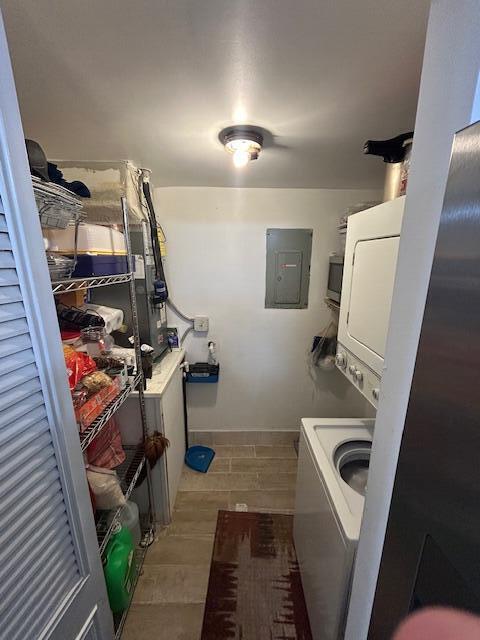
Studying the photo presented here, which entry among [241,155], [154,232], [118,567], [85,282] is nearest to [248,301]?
[154,232]

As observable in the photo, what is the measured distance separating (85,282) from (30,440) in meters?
0.53

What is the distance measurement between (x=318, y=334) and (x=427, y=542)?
5.96 feet

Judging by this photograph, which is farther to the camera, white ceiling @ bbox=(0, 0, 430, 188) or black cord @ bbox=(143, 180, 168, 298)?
black cord @ bbox=(143, 180, 168, 298)

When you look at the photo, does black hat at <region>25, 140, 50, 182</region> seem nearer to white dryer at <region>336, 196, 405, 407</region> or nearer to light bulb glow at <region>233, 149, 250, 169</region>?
light bulb glow at <region>233, 149, 250, 169</region>

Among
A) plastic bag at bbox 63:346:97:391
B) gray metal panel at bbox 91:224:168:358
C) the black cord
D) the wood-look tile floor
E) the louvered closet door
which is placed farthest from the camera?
the black cord

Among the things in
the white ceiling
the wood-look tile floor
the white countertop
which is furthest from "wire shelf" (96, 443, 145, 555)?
the white ceiling

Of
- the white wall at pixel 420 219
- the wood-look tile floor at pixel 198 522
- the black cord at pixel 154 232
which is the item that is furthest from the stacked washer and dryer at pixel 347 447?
the black cord at pixel 154 232

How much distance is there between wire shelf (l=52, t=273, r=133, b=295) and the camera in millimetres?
752

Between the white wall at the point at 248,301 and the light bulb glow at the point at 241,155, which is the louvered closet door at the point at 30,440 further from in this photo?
the white wall at the point at 248,301

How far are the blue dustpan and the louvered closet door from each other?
1479 millimetres

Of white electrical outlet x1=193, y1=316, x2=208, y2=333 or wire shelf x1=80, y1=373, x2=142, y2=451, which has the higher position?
white electrical outlet x1=193, y1=316, x2=208, y2=333

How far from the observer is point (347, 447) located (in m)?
1.27

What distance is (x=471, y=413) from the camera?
0.33 metres

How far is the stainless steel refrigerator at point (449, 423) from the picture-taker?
336 mm
